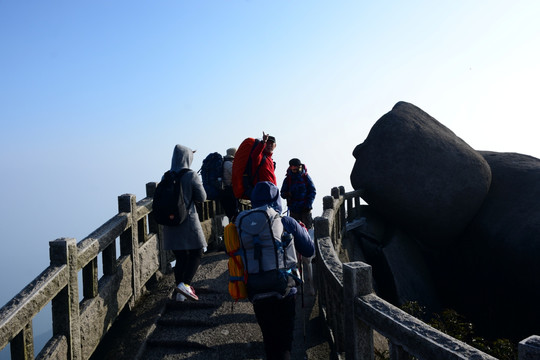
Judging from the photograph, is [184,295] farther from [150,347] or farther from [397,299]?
[397,299]

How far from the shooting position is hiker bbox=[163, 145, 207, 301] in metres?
5.75

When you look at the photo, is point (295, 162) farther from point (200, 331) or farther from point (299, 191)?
point (200, 331)

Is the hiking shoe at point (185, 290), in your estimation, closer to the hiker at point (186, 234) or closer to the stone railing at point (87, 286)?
the hiker at point (186, 234)

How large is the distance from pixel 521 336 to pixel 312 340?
7.35 metres

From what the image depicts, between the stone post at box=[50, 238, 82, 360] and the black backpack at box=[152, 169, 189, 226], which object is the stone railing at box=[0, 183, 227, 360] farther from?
the black backpack at box=[152, 169, 189, 226]

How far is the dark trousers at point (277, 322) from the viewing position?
3.88m

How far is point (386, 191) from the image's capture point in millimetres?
12453

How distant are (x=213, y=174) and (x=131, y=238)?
2.05m

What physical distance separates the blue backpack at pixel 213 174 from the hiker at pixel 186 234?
185 centimetres

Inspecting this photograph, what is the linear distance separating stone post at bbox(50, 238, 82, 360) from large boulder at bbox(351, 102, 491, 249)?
31.7 ft

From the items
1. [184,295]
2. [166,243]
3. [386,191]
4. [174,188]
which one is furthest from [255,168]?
[386,191]

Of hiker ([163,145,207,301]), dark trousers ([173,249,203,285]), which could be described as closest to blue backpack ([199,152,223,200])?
hiker ([163,145,207,301])

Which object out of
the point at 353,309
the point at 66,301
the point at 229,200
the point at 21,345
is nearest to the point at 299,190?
the point at 229,200

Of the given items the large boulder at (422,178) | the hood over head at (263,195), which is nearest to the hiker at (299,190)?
the hood over head at (263,195)
